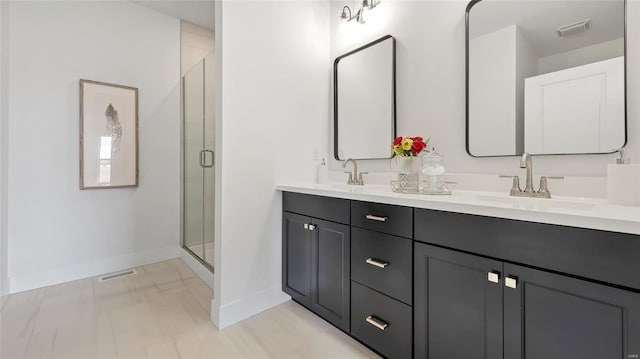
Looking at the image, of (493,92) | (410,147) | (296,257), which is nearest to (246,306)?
(296,257)

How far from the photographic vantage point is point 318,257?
176 centimetres

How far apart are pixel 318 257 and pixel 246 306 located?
63 cm

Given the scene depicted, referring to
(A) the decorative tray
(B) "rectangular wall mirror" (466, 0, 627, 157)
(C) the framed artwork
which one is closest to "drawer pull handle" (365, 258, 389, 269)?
(A) the decorative tray

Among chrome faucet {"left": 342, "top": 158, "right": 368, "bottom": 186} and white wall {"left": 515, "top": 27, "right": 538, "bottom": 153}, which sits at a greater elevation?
white wall {"left": 515, "top": 27, "right": 538, "bottom": 153}

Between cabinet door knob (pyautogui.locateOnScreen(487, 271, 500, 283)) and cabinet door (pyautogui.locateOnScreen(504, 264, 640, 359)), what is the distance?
0.03 metres

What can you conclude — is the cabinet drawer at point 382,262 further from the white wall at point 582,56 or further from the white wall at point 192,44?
the white wall at point 192,44

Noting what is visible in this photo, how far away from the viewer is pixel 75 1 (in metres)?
2.50

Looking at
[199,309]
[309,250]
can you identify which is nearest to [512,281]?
[309,250]

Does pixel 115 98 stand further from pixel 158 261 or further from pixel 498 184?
pixel 498 184

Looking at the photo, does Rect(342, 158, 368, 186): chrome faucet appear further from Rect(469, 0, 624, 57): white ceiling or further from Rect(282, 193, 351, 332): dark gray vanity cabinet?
Rect(469, 0, 624, 57): white ceiling

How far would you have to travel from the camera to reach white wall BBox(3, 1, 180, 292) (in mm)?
2289

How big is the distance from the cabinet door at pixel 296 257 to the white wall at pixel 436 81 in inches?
29.1

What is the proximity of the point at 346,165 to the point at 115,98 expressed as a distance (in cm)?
232

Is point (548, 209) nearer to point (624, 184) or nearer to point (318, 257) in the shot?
point (624, 184)
